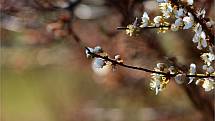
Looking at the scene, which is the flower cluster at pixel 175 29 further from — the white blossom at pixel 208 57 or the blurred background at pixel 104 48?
the blurred background at pixel 104 48

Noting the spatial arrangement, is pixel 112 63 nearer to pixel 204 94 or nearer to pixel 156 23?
pixel 156 23

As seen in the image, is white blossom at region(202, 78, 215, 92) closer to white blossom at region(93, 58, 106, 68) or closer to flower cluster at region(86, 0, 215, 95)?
flower cluster at region(86, 0, 215, 95)

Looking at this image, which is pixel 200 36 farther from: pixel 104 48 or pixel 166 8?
pixel 104 48

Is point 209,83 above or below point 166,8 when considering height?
below

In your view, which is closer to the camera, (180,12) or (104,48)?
(180,12)

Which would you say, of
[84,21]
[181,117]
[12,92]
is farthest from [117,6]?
[12,92]

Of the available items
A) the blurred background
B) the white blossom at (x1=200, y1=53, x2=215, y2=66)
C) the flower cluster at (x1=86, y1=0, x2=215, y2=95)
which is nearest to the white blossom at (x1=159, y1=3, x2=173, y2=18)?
the flower cluster at (x1=86, y1=0, x2=215, y2=95)

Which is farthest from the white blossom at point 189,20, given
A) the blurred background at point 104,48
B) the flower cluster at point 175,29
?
the blurred background at point 104,48

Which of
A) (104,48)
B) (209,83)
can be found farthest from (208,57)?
(104,48)

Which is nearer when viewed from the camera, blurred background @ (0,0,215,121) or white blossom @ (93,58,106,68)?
white blossom @ (93,58,106,68)
